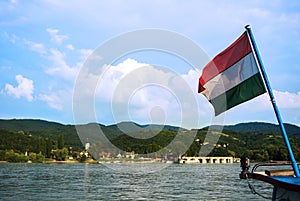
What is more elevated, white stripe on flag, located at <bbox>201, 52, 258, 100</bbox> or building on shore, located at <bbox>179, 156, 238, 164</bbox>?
building on shore, located at <bbox>179, 156, 238, 164</bbox>

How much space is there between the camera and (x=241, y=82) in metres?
12.4

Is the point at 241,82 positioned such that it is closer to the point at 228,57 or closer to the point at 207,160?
the point at 228,57

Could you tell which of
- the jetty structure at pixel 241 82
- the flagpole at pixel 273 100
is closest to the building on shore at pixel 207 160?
the jetty structure at pixel 241 82

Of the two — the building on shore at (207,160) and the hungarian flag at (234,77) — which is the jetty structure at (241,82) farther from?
the building on shore at (207,160)

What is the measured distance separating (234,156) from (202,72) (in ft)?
508

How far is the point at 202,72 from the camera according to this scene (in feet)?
42.4

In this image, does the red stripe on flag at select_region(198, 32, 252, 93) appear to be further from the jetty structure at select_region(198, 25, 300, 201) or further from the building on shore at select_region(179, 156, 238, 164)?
the building on shore at select_region(179, 156, 238, 164)

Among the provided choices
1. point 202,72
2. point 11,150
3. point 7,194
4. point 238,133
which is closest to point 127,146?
point 7,194

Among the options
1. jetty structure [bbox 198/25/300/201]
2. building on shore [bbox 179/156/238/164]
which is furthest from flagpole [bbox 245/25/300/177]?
building on shore [bbox 179/156/238/164]

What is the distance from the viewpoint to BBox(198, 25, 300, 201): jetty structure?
12.0 meters

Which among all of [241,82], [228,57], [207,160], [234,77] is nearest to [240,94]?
[241,82]

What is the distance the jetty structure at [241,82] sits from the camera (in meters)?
12.0

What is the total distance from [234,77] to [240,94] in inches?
19.4

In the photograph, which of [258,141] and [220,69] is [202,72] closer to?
[220,69]
